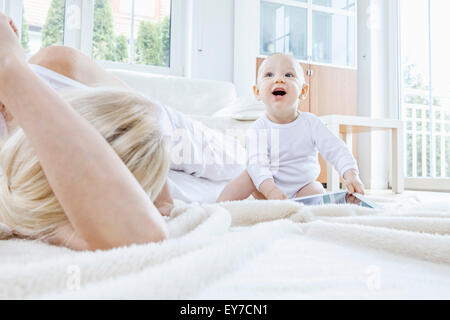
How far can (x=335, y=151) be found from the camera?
3.96 feet

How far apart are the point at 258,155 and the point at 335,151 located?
25 centimetres

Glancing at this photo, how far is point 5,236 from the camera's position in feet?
1.48

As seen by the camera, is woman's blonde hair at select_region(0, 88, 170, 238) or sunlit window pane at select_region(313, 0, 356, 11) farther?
sunlit window pane at select_region(313, 0, 356, 11)

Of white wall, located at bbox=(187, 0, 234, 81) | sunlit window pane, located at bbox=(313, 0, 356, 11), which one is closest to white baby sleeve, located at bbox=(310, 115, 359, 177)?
white wall, located at bbox=(187, 0, 234, 81)

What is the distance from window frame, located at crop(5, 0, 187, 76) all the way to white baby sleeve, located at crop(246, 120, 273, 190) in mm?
1865

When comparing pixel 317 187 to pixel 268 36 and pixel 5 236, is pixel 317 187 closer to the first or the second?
pixel 5 236


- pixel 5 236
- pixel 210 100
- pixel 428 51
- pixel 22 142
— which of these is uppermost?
pixel 428 51

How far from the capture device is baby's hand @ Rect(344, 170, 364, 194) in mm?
1006

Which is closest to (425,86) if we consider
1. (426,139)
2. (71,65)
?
(426,139)

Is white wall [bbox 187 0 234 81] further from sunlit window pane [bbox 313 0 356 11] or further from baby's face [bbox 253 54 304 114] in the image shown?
baby's face [bbox 253 54 304 114]

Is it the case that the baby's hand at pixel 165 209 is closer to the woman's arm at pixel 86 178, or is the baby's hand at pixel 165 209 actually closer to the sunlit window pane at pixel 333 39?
the woman's arm at pixel 86 178

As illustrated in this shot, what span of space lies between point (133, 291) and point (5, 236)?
0.32m

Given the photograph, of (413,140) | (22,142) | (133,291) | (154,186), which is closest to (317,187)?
(154,186)

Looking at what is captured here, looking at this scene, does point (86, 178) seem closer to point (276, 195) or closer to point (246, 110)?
point (276, 195)
